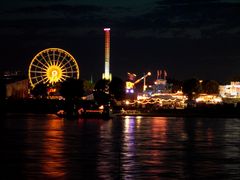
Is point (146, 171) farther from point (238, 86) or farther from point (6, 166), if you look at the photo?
point (238, 86)

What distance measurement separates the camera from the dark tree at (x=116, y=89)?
519ft

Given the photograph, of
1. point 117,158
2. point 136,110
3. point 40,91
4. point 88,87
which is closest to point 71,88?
point 40,91

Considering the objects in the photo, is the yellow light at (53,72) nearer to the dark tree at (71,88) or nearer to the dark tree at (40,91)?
the dark tree at (71,88)

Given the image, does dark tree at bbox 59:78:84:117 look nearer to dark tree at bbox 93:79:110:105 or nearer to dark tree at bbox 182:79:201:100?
dark tree at bbox 93:79:110:105

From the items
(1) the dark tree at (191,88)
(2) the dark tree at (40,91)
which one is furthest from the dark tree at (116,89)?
(1) the dark tree at (191,88)

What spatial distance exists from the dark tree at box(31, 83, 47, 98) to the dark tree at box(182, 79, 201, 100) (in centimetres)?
3670

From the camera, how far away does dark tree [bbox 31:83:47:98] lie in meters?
170

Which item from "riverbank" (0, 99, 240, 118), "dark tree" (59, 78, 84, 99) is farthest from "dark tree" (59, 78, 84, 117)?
"riverbank" (0, 99, 240, 118)

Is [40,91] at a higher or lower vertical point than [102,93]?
higher

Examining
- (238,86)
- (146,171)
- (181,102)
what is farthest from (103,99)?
(146,171)

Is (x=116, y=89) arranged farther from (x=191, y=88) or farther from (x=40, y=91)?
(x=191, y=88)

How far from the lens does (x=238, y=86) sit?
648 ft

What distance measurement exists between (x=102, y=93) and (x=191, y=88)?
147 ft

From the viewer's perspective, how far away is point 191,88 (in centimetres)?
18362
